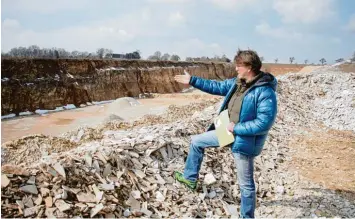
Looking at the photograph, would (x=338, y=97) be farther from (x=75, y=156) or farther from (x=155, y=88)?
(x=155, y=88)

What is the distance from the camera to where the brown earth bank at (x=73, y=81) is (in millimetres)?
20297

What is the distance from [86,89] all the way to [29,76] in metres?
4.12

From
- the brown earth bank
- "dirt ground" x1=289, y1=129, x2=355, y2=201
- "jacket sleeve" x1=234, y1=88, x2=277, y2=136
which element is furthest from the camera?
the brown earth bank

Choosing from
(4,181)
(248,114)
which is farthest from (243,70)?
(4,181)

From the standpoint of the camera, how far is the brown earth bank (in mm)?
20297

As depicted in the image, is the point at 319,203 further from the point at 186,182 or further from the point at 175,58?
the point at 175,58

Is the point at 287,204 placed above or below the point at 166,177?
below

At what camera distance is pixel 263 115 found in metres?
3.44

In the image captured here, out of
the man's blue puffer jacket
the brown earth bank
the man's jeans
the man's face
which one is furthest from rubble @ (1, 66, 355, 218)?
the brown earth bank

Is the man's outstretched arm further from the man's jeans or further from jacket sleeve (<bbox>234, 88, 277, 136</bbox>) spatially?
jacket sleeve (<bbox>234, 88, 277, 136</bbox>)

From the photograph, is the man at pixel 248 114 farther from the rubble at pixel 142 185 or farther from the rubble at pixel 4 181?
the rubble at pixel 4 181

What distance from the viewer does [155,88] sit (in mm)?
32375

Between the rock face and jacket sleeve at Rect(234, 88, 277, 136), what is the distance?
18217 mm

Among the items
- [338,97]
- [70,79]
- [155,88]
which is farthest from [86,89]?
[338,97]
